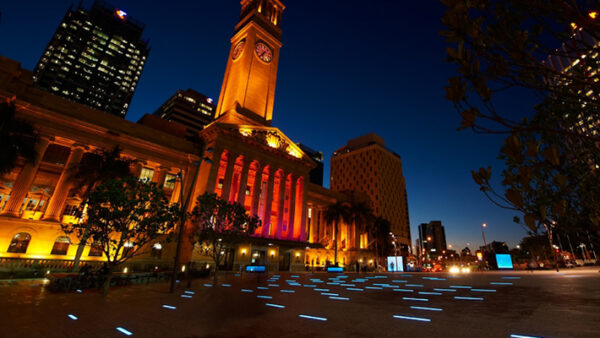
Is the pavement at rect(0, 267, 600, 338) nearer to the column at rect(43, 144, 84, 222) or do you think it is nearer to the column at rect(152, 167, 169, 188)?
the column at rect(43, 144, 84, 222)

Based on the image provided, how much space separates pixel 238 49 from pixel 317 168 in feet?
344

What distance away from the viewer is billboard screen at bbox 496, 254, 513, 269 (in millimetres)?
48347

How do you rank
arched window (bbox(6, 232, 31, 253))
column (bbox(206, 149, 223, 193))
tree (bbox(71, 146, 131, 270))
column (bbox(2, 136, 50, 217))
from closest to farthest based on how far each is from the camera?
1. arched window (bbox(6, 232, 31, 253))
2. column (bbox(2, 136, 50, 217))
3. tree (bbox(71, 146, 131, 270))
4. column (bbox(206, 149, 223, 193))

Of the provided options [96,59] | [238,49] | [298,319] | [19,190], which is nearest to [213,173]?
[19,190]

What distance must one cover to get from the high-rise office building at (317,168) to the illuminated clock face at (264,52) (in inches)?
3520

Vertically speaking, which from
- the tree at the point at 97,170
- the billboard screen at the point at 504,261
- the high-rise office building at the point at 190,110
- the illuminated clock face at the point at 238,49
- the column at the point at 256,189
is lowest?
the billboard screen at the point at 504,261

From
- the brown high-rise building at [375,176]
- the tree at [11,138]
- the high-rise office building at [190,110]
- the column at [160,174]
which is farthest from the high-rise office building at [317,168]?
the tree at [11,138]

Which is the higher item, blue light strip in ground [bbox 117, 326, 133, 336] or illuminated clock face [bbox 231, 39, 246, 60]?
illuminated clock face [bbox 231, 39, 246, 60]

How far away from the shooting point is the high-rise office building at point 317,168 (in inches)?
5999

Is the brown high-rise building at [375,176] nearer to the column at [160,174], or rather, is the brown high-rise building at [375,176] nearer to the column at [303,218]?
the column at [303,218]

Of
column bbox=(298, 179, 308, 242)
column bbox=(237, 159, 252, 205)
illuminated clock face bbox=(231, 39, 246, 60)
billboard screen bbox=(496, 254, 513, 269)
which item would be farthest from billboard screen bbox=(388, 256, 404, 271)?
illuminated clock face bbox=(231, 39, 246, 60)

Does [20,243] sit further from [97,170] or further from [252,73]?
[252,73]

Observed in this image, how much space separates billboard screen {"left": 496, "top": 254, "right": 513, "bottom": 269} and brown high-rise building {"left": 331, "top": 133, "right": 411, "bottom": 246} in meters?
43.1

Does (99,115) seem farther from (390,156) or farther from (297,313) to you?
(390,156)
